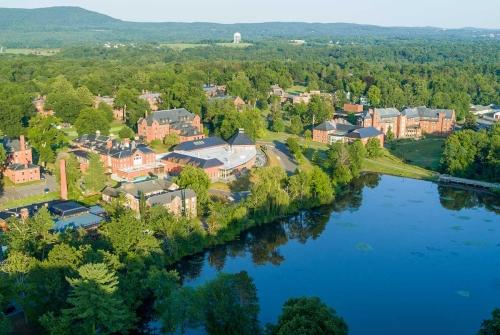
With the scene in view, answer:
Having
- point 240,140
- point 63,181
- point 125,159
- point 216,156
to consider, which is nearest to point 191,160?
point 216,156

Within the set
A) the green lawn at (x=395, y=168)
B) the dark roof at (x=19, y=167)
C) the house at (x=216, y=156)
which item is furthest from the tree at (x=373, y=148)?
the dark roof at (x=19, y=167)

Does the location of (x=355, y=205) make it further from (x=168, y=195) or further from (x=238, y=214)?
(x=168, y=195)

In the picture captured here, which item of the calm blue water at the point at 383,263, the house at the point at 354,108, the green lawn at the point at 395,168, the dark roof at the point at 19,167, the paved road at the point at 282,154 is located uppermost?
the house at the point at 354,108

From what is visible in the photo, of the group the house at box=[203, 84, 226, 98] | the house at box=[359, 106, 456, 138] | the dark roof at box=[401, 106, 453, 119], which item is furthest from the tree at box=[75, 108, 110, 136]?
the dark roof at box=[401, 106, 453, 119]

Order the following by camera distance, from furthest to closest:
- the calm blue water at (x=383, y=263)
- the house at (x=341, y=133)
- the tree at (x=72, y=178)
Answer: the house at (x=341, y=133) → the tree at (x=72, y=178) → the calm blue water at (x=383, y=263)

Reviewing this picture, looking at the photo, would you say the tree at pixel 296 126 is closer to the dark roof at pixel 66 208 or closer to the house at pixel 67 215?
the house at pixel 67 215

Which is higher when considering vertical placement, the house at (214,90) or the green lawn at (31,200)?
the house at (214,90)

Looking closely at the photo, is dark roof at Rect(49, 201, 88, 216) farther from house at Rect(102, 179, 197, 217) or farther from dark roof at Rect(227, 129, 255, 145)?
dark roof at Rect(227, 129, 255, 145)
